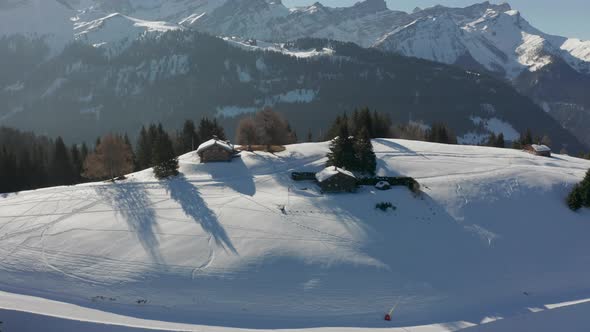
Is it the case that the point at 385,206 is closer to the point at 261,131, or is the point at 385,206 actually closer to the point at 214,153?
the point at 214,153

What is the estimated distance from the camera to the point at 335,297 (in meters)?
36.0

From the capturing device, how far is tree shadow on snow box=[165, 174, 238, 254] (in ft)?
138

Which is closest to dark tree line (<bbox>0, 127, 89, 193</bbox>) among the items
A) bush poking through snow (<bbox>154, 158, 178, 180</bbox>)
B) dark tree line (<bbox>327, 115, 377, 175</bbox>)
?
bush poking through snow (<bbox>154, 158, 178, 180</bbox>)

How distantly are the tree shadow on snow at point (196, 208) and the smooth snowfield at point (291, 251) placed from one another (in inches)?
7.3

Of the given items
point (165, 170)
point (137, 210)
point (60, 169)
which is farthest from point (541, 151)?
point (60, 169)

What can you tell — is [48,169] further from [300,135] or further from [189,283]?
[300,135]

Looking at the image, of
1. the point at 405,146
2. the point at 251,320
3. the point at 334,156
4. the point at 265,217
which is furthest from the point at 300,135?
the point at 251,320

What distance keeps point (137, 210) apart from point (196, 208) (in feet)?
20.5

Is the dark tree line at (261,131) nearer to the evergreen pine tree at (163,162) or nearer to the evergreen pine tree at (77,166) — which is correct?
the evergreen pine tree at (163,162)

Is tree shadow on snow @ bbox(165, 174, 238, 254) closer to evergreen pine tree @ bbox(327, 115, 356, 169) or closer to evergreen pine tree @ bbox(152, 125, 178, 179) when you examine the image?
evergreen pine tree @ bbox(152, 125, 178, 179)

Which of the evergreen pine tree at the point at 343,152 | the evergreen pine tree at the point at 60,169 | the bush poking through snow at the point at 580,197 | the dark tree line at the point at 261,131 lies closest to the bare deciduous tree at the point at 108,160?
the dark tree line at the point at 261,131

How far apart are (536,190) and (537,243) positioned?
386 inches

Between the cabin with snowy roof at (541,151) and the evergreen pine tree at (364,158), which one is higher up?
the evergreen pine tree at (364,158)

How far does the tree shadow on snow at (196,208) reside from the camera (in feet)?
138
